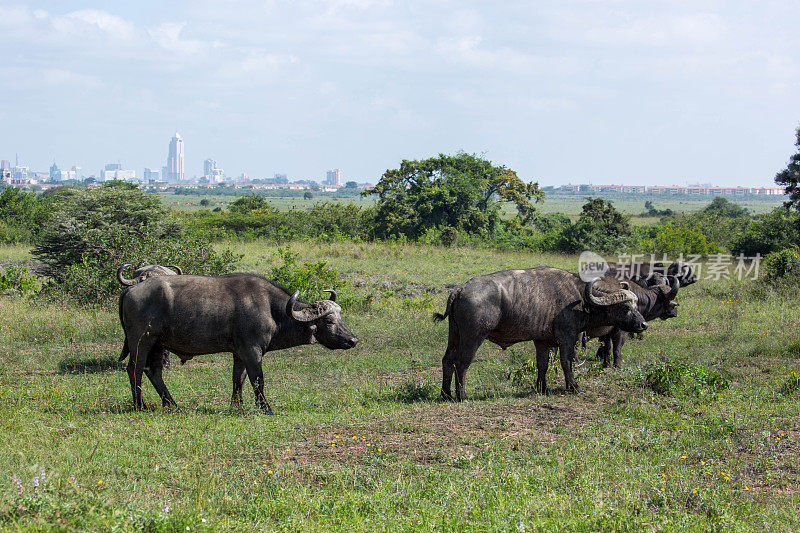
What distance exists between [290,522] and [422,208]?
32.6 m

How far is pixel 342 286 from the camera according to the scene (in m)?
17.6

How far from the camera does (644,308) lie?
12391mm

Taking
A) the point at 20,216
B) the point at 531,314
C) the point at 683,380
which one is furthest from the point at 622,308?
the point at 20,216

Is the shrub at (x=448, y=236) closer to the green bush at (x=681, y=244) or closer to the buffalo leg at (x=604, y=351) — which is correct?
the green bush at (x=681, y=244)

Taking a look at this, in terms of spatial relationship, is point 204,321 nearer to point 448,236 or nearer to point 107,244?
point 107,244

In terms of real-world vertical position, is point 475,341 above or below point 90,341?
above

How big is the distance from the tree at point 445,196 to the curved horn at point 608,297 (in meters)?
25.0

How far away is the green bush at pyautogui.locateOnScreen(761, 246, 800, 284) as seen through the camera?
20.2 metres

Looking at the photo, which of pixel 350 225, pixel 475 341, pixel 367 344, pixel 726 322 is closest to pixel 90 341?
pixel 367 344

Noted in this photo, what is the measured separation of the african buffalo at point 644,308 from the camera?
11719mm

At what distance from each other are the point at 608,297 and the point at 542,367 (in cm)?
144

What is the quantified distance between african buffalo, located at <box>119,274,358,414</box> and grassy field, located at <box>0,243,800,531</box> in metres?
0.53

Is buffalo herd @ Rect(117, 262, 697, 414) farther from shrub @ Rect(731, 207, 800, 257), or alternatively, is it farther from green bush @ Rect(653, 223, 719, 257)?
green bush @ Rect(653, 223, 719, 257)

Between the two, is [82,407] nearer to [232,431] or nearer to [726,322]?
[232,431]
